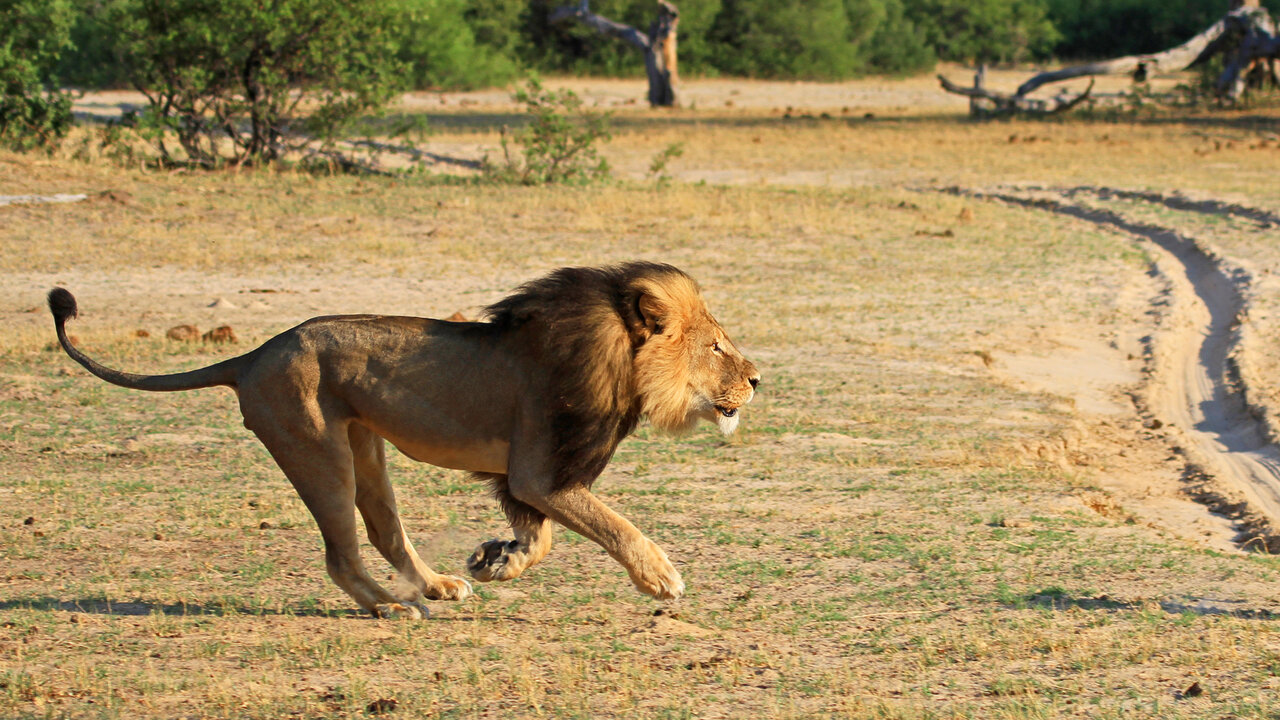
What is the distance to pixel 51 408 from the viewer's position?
7953 millimetres

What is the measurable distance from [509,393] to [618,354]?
0.39 metres

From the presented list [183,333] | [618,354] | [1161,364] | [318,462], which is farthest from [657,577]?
[1161,364]

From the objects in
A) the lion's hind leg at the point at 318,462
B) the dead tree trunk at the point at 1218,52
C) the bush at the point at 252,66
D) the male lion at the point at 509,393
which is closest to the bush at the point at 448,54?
the dead tree trunk at the point at 1218,52

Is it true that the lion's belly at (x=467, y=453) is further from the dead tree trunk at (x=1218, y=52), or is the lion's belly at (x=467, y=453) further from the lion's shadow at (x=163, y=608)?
the dead tree trunk at (x=1218, y=52)

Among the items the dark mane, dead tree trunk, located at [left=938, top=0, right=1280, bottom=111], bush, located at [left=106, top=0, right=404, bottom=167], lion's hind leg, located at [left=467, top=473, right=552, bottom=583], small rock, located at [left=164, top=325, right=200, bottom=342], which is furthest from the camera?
dead tree trunk, located at [left=938, top=0, right=1280, bottom=111]

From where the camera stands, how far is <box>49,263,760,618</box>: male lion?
14.4 ft

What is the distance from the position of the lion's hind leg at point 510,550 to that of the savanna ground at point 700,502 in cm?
22

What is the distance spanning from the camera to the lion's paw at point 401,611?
476 cm

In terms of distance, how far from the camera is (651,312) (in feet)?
14.8

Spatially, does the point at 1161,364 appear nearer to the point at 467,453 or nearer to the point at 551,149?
the point at 467,453

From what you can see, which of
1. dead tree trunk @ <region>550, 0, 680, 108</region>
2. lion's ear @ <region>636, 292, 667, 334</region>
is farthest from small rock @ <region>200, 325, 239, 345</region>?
dead tree trunk @ <region>550, 0, 680, 108</region>

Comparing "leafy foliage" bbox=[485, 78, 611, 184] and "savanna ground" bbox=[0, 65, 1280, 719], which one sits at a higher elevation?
"leafy foliage" bbox=[485, 78, 611, 184]

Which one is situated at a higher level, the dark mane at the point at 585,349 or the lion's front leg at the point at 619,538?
the dark mane at the point at 585,349

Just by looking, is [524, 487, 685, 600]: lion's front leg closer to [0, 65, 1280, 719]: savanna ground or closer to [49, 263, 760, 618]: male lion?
[49, 263, 760, 618]: male lion
